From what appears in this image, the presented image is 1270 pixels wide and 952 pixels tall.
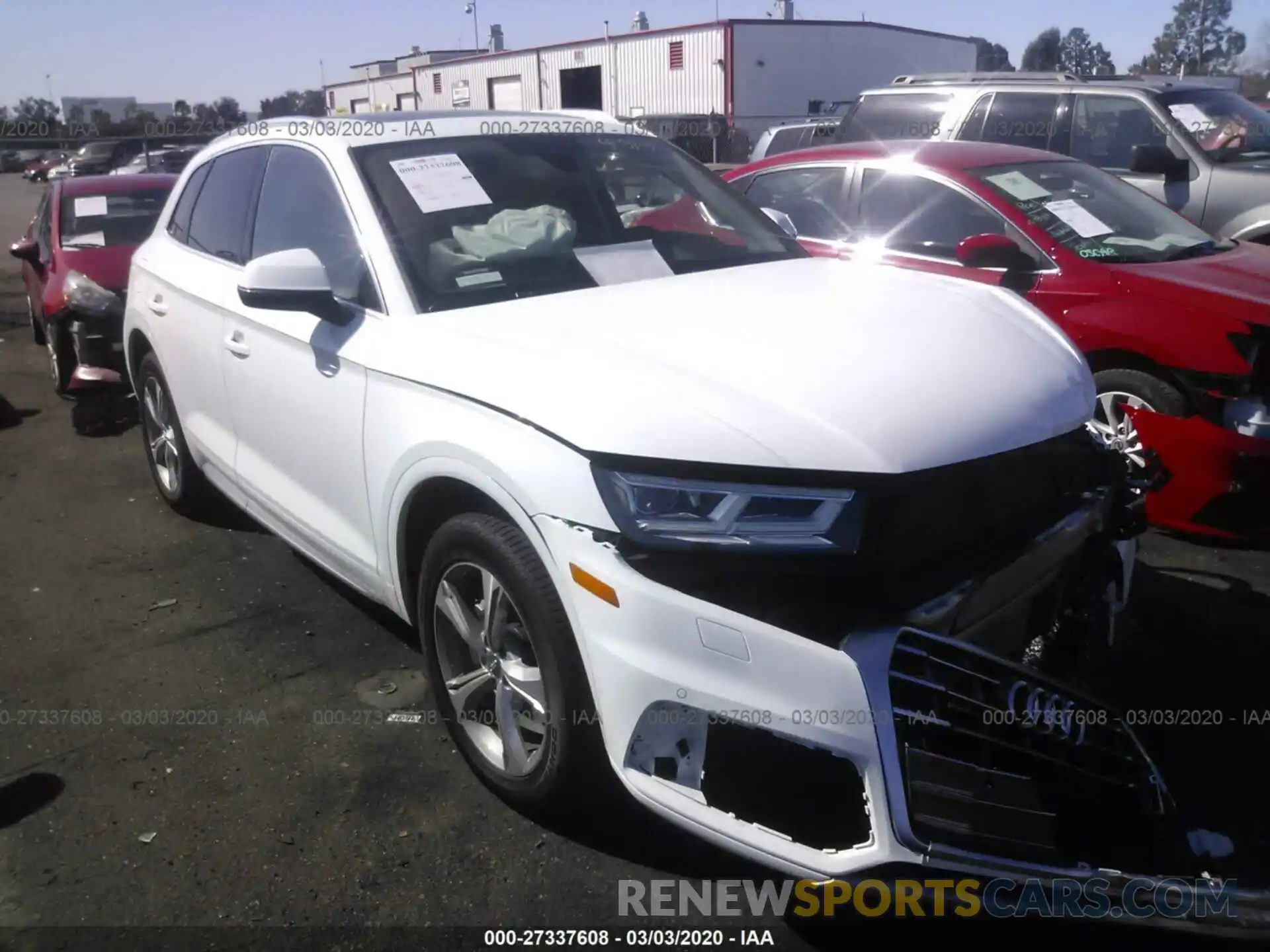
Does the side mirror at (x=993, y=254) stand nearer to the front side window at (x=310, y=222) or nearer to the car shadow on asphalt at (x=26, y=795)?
the front side window at (x=310, y=222)

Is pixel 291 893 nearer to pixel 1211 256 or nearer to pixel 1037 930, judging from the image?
pixel 1037 930

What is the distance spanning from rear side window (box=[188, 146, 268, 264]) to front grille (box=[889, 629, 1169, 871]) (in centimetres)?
311

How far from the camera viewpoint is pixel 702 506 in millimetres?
2324

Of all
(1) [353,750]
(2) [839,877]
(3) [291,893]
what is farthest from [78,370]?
(2) [839,877]

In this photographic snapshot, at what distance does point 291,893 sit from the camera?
273cm

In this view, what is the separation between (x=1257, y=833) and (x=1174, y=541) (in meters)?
2.12

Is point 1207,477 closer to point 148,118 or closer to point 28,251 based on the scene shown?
point 28,251

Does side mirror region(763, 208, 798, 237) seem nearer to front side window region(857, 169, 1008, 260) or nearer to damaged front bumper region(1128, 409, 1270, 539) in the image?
front side window region(857, 169, 1008, 260)

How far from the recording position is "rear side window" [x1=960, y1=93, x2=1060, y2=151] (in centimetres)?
842

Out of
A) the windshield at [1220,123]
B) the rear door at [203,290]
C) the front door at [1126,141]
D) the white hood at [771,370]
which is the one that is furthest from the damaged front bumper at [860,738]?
the windshield at [1220,123]

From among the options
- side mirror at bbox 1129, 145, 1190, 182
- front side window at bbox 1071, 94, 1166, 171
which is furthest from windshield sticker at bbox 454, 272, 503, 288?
front side window at bbox 1071, 94, 1166, 171

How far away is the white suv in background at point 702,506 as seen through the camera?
7.29 ft

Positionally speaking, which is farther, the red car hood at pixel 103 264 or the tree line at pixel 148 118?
the tree line at pixel 148 118

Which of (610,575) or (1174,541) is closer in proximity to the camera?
(610,575)
